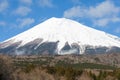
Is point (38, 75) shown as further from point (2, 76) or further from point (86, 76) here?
point (2, 76)

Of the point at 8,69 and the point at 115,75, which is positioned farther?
the point at 115,75

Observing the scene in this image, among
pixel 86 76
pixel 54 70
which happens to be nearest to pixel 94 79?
pixel 86 76

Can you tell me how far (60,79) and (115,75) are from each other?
1092 inches

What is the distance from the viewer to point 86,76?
172875 mm

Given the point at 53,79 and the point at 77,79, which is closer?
the point at 53,79

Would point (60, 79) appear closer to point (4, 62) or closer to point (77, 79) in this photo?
point (77, 79)

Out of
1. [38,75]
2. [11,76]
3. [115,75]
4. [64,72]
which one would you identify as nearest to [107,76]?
[115,75]

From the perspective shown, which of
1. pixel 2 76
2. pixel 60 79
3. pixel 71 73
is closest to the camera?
pixel 2 76

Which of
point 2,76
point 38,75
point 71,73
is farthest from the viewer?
point 71,73

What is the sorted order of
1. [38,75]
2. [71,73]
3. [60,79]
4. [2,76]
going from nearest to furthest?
[2,76] < [38,75] < [60,79] < [71,73]

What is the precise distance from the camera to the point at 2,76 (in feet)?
322

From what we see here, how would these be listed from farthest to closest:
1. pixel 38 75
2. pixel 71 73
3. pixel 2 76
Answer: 1. pixel 71 73
2. pixel 38 75
3. pixel 2 76

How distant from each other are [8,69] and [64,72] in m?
74.1

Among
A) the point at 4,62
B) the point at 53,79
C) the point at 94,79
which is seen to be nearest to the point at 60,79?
the point at 53,79
